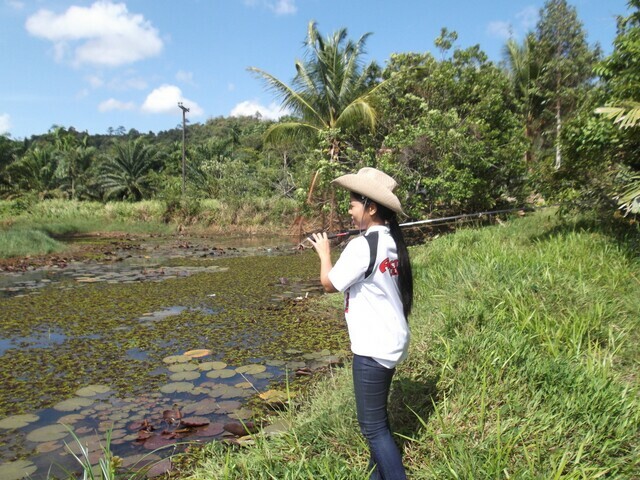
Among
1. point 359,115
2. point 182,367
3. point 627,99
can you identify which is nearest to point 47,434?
point 182,367

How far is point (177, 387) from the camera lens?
416 cm

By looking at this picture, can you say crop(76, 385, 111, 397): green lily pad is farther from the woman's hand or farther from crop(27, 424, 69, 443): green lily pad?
the woman's hand

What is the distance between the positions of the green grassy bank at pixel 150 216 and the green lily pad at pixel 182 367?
17.9m

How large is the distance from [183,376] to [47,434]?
1.27 meters

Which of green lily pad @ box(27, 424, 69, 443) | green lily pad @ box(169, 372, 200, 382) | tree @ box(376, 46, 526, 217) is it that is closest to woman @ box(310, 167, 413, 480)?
green lily pad @ box(27, 424, 69, 443)

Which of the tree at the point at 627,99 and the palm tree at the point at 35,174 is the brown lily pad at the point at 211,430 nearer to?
the tree at the point at 627,99

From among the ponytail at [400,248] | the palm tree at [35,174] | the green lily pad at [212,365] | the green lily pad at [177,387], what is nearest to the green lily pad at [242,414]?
the green lily pad at [177,387]

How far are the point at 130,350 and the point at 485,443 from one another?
164 inches

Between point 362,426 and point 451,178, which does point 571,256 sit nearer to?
point 362,426

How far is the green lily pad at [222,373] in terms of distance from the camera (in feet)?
14.5

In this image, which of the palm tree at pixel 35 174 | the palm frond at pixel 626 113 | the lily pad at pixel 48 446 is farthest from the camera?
the palm tree at pixel 35 174

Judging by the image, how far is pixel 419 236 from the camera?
13523 mm

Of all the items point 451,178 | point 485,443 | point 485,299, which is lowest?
point 485,443

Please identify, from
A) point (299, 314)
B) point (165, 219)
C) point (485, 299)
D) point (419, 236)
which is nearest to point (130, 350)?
point (299, 314)
